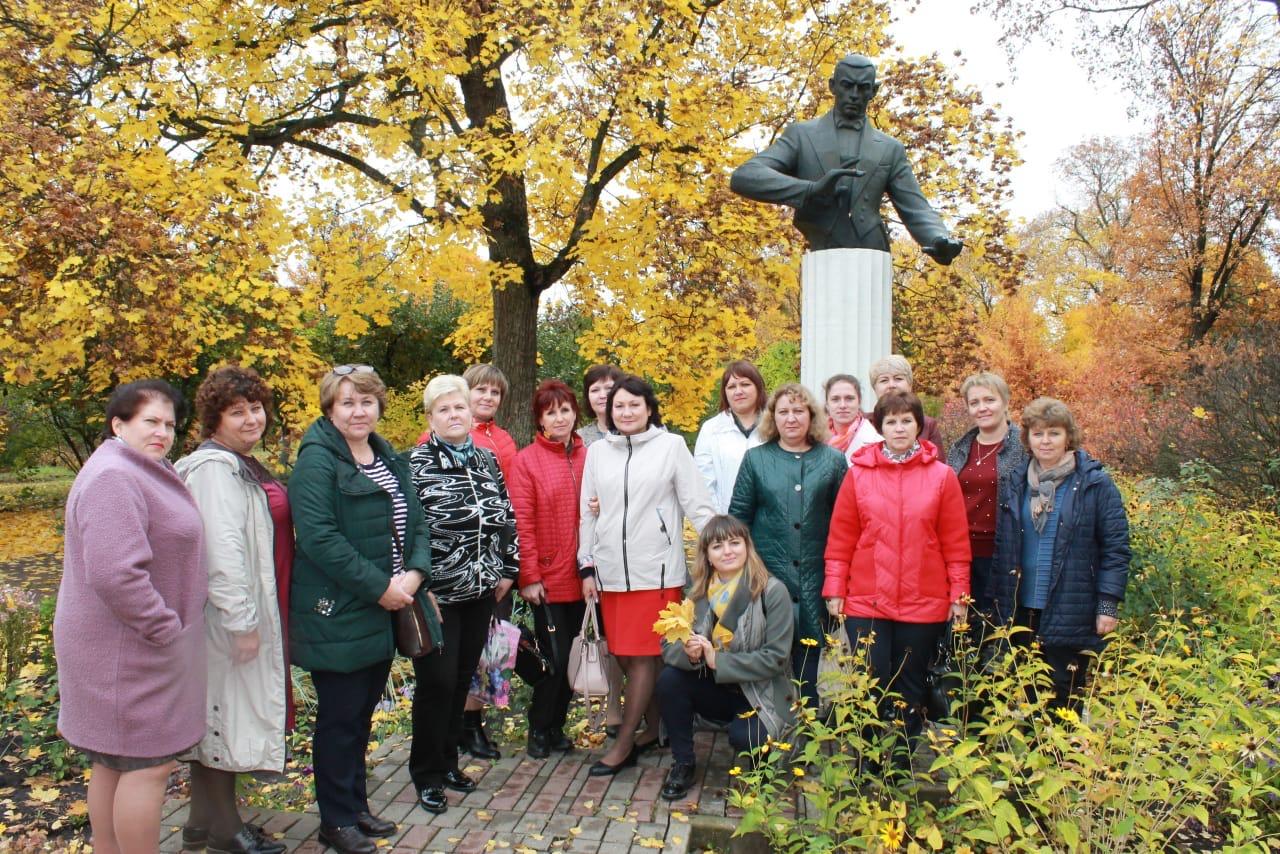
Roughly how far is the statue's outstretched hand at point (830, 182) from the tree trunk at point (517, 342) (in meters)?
5.80

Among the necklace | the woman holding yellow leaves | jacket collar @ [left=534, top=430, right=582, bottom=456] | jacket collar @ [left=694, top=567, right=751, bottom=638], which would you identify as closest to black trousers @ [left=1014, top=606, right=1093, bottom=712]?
the necklace

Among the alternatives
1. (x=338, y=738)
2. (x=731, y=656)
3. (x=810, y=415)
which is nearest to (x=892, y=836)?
(x=731, y=656)

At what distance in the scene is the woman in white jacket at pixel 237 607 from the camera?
2895 mm

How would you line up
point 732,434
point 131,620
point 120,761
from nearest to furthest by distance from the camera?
1. point 131,620
2. point 120,761
3. point 732,434

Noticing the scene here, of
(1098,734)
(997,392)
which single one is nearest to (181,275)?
(997,392)

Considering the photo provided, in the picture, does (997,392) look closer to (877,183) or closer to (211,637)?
(877,183)

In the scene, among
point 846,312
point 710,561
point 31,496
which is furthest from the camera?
point 31,496

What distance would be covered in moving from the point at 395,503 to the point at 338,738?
2.75 feet

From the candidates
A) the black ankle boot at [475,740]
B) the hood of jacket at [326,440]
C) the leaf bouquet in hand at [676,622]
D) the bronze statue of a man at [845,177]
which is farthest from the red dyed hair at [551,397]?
the bronze statue of a man at [845,177]

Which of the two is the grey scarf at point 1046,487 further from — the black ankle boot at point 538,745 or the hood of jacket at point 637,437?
the black ankle boot at point 538,745

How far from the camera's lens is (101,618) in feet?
8.62

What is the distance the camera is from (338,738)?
311 cm

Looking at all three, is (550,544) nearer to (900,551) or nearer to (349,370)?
(349,370)

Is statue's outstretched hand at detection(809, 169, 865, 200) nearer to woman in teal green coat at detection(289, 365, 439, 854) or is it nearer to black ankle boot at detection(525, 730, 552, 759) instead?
woman in teal green coat at detection(289, 365, 439, 854)
